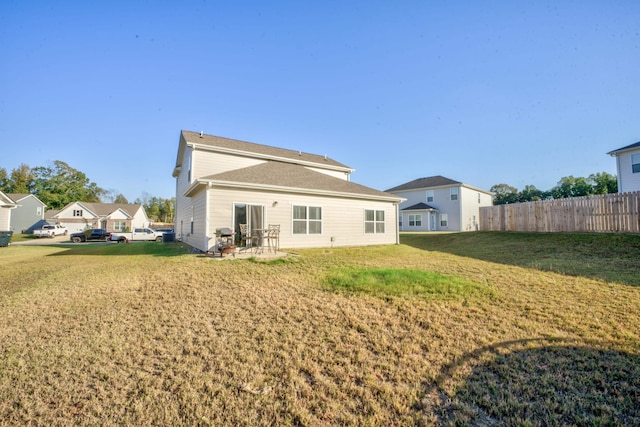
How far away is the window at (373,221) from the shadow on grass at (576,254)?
5.14 metres

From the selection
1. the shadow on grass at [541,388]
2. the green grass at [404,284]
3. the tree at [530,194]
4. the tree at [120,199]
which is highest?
the tree at [120,199]

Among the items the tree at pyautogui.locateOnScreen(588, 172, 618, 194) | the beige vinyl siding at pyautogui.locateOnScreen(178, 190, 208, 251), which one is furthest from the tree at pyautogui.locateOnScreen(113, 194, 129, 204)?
the tree at pyautogui.locateOnScreen(588, 172, 618, 194)

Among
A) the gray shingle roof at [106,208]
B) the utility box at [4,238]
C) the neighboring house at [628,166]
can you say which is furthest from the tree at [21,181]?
the neighboring house at [628,166]

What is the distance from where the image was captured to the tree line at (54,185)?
160 feet

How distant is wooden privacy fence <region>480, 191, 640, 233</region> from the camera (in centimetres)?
1143

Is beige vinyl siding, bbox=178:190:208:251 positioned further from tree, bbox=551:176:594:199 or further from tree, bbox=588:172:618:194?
tree, bbox=551:176:594:199

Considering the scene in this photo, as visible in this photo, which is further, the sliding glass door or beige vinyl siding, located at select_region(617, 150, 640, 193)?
beige vinyl siding, located at select_region(617, 150, 640, 193)

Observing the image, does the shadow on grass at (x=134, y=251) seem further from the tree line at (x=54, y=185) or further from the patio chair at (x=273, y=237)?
the tree line at (x=54, y=185)

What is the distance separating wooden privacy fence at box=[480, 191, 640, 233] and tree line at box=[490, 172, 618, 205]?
28399 mm

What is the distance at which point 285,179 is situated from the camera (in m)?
13.1

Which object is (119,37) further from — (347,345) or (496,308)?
(496,308)

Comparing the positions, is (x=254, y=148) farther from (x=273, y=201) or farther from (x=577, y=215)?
(x=577, y=215)

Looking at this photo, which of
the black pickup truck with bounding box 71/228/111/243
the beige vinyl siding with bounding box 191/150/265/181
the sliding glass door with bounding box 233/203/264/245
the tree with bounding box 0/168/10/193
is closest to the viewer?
the sliding glass door with bounding box 233/203/264/245

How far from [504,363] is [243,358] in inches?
113
